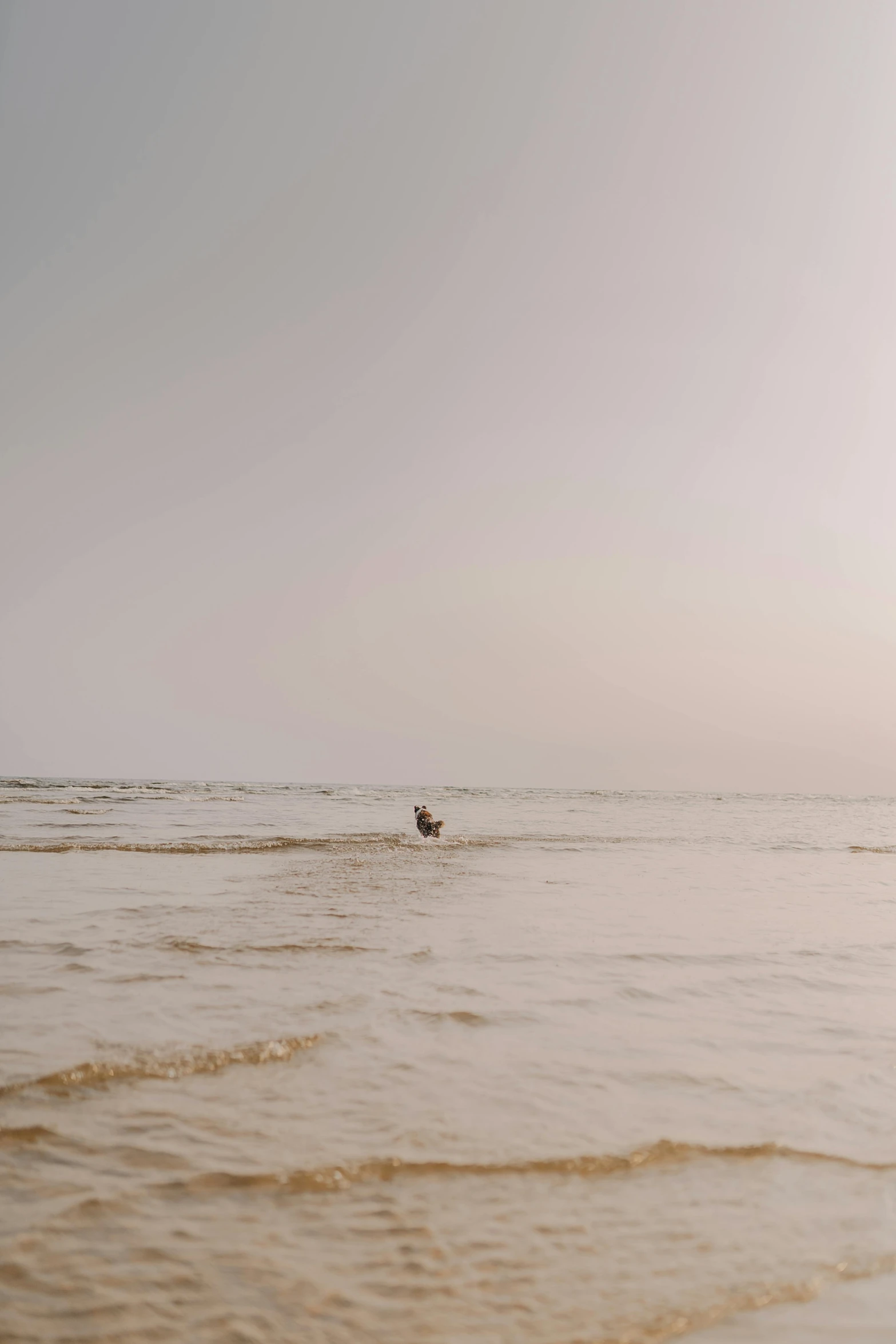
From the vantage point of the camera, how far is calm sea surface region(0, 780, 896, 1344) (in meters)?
2.55

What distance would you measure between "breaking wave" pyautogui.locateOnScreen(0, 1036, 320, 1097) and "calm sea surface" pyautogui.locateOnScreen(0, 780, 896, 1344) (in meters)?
0.02

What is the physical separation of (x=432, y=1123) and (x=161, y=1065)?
1651 millimetres

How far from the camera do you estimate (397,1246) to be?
2799 mm

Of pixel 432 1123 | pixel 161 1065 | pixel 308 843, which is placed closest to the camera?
pixel 432 1123

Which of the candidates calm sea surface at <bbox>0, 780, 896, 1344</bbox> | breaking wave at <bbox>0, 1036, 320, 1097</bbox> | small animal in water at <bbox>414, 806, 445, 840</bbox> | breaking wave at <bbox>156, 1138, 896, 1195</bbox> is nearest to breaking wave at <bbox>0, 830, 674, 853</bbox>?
small animal in water at <bbox>414, 806, 445, 840</bbox>

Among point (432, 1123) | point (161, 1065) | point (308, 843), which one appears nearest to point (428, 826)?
point (308, 843)

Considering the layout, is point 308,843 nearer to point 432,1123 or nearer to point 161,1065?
point 161,1065

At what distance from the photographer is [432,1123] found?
3.72 metres

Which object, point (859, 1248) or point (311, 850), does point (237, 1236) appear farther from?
point (311, 850)

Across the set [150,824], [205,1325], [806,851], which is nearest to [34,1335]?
[205,1325]

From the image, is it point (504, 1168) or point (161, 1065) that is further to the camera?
point (161, 1065)

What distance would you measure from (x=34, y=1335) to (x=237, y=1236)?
0.69m

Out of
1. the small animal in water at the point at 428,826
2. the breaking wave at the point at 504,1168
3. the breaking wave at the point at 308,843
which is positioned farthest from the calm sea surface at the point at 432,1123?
the small animal in water at the point at 428,826

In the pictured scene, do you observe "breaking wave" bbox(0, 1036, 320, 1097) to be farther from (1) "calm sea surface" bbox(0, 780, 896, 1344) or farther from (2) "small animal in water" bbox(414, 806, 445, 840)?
(2) "small animal in water" bbox(414, 806, 445, 840)
